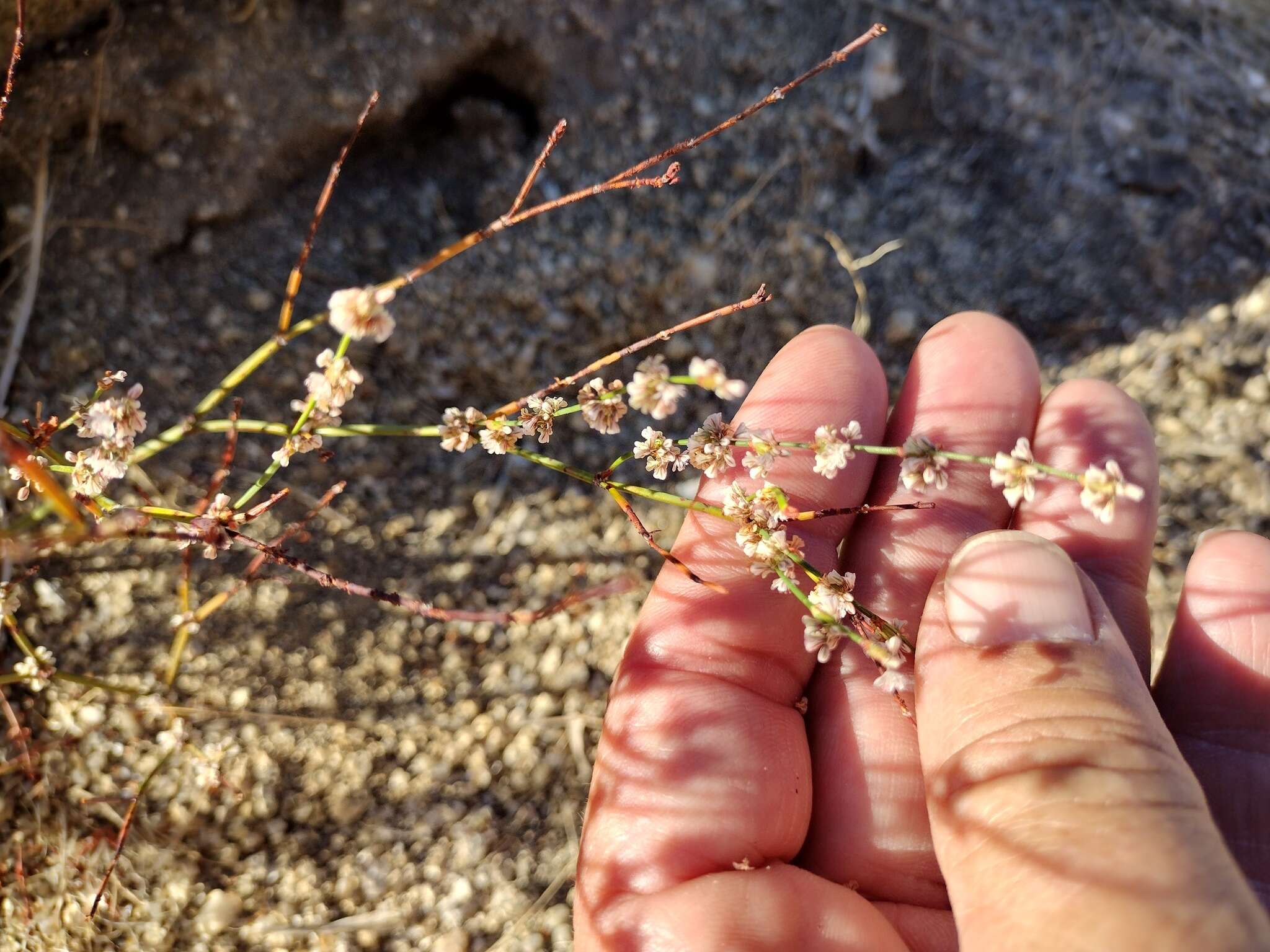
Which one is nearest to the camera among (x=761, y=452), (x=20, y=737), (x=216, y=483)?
(x=761, y=452)

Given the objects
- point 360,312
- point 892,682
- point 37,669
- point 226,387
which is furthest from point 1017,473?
point 37,669

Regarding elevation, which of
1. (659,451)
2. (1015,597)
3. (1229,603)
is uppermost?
(659,451)

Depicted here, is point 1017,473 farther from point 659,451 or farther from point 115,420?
point 115,420

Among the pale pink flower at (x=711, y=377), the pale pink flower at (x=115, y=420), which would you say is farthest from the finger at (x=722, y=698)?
the pale pink flower at (x=115, y=420)

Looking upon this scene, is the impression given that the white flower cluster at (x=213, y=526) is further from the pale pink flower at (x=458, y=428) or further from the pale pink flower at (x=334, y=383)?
the pale pink flower at (x=458, y=428)

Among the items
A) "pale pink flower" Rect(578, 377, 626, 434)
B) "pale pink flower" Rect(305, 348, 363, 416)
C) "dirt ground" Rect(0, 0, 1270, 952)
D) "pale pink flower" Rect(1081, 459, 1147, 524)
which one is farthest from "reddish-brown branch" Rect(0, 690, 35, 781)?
"pale pink flower" Rect(1081, 459, 1147, 524)

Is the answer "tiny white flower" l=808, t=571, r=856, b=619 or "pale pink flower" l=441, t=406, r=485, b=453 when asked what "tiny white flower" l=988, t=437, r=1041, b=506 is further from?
"pale pink flower" l=441, t=406, r=485, b=453
